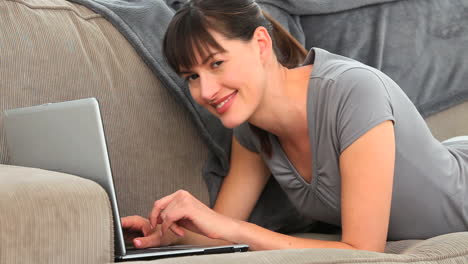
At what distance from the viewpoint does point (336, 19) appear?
7.29 feet

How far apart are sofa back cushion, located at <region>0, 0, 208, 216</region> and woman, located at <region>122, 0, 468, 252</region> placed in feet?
0.55

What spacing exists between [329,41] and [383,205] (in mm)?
816

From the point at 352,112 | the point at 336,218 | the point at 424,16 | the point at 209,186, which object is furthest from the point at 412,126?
the point at 424,16

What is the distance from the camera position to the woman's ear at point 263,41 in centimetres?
164

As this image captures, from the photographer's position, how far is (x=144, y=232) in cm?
166

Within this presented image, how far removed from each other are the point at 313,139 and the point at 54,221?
0.67m

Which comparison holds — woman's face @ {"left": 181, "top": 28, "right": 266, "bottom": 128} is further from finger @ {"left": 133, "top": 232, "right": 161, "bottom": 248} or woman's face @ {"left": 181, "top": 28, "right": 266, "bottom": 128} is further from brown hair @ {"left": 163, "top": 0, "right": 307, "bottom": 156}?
finger @ {"left": 133, "top": 232, "right": 161, "bottom": 248}

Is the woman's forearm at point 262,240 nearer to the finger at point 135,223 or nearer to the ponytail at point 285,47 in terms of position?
the finger at point 135,223

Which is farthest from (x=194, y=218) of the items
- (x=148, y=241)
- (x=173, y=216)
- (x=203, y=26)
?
(x=203, y=26)

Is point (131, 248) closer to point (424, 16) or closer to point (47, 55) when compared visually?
point (47, 55)

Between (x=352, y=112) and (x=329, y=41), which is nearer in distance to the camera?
(x=352, y=112)

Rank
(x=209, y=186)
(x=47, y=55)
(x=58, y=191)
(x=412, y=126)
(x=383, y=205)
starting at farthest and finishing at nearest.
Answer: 1. (x=209, y=186)
2. (x=47, y=55)
3. (x=412, y=126)
4. (x=383, y=205)
5. (x=58, y=191)

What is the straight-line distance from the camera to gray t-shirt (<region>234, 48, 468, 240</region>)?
60.8 inches

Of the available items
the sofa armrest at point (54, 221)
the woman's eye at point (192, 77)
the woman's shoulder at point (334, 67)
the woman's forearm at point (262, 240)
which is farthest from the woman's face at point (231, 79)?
the sofa armrest at point (54, 221)
